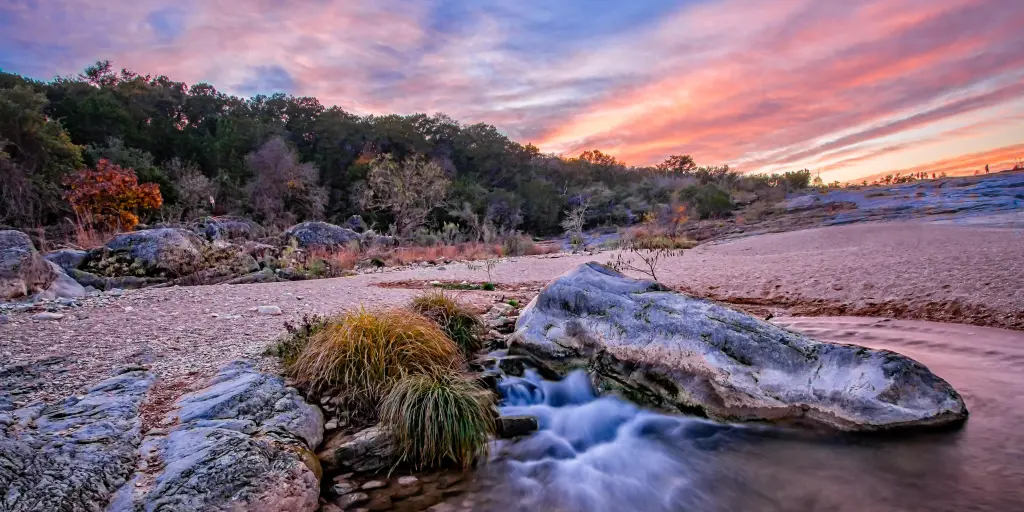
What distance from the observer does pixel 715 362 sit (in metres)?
3.42

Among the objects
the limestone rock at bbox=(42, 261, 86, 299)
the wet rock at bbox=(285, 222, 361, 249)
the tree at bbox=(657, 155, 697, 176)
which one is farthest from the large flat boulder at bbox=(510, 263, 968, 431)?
the tree at bbox=(657, 155, 697, 176)

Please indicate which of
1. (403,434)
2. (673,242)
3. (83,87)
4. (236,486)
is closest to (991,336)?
(403,434)

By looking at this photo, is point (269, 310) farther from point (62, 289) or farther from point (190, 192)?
point (190, 192)

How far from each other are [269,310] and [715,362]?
4955mm

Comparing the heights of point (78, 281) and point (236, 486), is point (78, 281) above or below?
above

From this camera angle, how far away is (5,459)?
2047mm

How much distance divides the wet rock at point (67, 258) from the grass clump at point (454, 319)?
8015 millimetres

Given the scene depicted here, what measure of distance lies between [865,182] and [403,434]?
34817mm

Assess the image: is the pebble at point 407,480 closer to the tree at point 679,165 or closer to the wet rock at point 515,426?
the wet rock at point 515,426

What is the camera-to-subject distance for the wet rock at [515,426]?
11.2 feet

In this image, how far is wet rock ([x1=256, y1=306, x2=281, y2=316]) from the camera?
219 inches

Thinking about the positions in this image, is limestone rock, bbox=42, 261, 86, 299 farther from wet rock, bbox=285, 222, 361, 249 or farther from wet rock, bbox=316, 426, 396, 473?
wet rock, bbox=285, 222, 361, 249

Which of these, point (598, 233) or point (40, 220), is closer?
point (40, 220)

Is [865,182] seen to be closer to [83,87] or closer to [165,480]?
[165,480]
